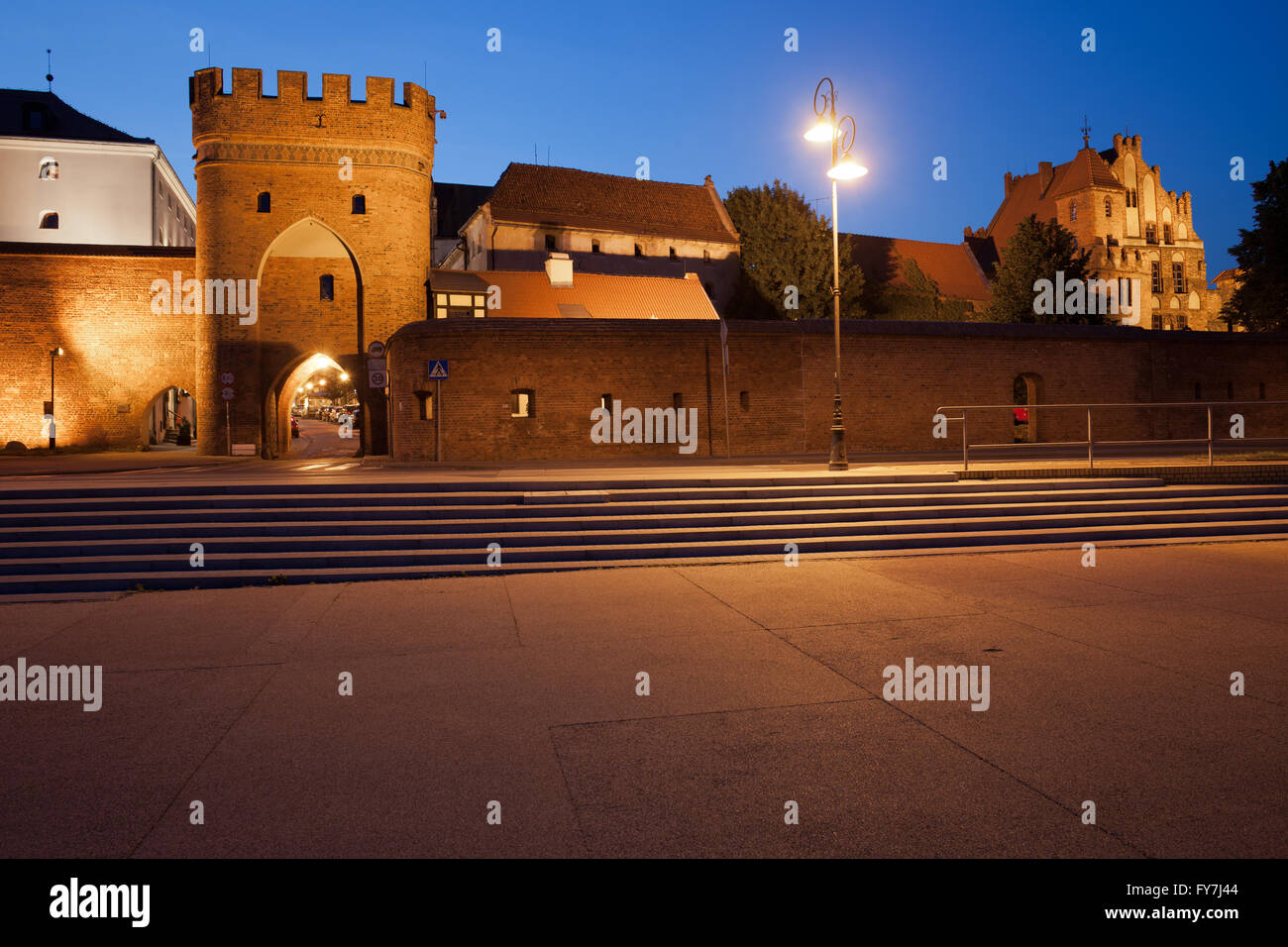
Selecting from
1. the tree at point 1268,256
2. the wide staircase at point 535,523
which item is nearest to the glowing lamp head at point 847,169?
the wide staircase at point 535,523

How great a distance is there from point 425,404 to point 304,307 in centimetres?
1290

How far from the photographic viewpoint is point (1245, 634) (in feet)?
22.0

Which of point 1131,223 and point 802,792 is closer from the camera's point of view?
point 802,792

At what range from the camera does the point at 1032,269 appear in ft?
138

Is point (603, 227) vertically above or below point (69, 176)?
below

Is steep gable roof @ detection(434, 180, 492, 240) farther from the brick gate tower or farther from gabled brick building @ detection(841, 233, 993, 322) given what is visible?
the brick gate tower

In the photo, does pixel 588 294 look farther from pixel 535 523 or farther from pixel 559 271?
pixel 535 523

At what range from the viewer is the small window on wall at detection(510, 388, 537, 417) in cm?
2275

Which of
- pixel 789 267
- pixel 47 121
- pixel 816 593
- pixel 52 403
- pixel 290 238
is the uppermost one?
pixel 47 121

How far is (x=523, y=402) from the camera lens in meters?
22.9

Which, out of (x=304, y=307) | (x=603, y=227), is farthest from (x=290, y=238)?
(x=603, y=227)

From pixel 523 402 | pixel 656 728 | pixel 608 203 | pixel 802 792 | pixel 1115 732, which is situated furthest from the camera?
pixel 608 203

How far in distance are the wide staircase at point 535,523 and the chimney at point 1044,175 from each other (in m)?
63.6

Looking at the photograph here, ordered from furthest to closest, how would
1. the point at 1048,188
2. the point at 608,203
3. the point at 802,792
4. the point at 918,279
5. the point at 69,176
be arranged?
the point at 1048,188 → the point at 918,279 → the point at 608,203 → the point at 69,176 → the point at 802,792
